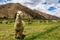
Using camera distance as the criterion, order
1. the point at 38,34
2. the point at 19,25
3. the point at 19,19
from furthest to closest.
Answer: the point at 38,34 < the point at 19,25 < the point at 19,19

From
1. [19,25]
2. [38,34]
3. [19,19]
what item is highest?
[19,19]

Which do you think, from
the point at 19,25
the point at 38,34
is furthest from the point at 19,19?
the point at 38,34

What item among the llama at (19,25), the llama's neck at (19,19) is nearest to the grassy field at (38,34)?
the llama at (19,25)

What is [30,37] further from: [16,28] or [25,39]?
[16,28]

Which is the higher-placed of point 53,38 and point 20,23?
point 20,23

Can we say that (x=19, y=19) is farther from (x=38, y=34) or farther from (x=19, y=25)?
(x=38, y=34)

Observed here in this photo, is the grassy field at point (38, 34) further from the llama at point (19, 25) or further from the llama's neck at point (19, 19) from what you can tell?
the llama's neck at point (19, 19)

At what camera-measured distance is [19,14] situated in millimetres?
17984

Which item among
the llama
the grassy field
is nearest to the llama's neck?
the llama

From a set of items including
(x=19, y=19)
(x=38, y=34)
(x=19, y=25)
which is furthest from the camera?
(x=38, y=34)

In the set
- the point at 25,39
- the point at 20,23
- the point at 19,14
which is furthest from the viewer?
the point at 25,39

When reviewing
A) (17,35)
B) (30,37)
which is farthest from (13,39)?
(30,37)

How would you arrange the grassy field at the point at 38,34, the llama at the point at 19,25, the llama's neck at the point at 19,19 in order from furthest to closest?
1. the grassy field at the point at 38,34
2. the llama at the point at 19,25
3. the llama's neck at the point at 19,19

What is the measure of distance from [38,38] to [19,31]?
2.55 meters
